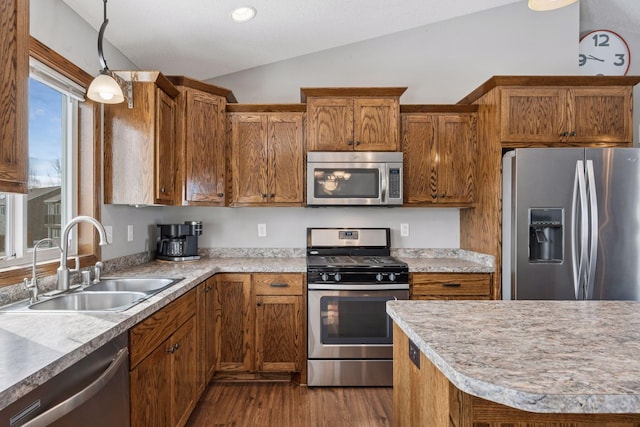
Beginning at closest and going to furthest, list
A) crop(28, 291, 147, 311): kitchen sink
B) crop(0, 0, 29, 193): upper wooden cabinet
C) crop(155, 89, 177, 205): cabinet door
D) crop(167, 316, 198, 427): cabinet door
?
crop(0, 0, 29, 193): upper wooden cabinet
crop(28, 291, 147, 311): kitchen sink
crop(167, 316, 198, 427): cabinet door
crop(155, 89, 177, 205): cabinet door

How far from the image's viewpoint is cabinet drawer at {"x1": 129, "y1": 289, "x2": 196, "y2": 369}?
1.40m

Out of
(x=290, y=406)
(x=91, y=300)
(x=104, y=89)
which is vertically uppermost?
(x=104, y=89)

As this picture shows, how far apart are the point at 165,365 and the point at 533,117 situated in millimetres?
2824

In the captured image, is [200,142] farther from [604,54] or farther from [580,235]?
[604,54]

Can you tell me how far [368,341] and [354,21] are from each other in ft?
8.19

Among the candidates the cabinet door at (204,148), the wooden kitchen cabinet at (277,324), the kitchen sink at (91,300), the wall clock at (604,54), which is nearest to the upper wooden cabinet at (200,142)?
the cabinet door at (204,148)

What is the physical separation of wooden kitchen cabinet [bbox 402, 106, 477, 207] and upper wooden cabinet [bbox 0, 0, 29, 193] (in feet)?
7.87

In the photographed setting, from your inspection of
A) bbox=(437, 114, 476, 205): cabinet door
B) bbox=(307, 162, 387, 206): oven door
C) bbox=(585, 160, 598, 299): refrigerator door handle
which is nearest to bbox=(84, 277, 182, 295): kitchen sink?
bbox=(307, 162, 387, 206): oven door

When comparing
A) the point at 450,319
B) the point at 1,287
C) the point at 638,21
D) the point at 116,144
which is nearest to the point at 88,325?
the point at 1,287

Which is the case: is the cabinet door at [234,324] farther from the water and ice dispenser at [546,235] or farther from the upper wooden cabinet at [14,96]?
the water and ice dispenser at [546,235]

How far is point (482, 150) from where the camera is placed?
9.16ft

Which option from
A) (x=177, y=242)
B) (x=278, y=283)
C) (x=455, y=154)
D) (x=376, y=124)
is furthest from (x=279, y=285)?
(x=455, y=154)

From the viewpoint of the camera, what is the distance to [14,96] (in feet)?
3.56

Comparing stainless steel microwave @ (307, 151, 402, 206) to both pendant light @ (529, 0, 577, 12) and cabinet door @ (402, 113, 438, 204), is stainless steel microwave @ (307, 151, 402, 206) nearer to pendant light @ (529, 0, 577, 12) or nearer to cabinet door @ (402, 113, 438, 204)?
cabinet door @ (402, 113, 438, 204)
